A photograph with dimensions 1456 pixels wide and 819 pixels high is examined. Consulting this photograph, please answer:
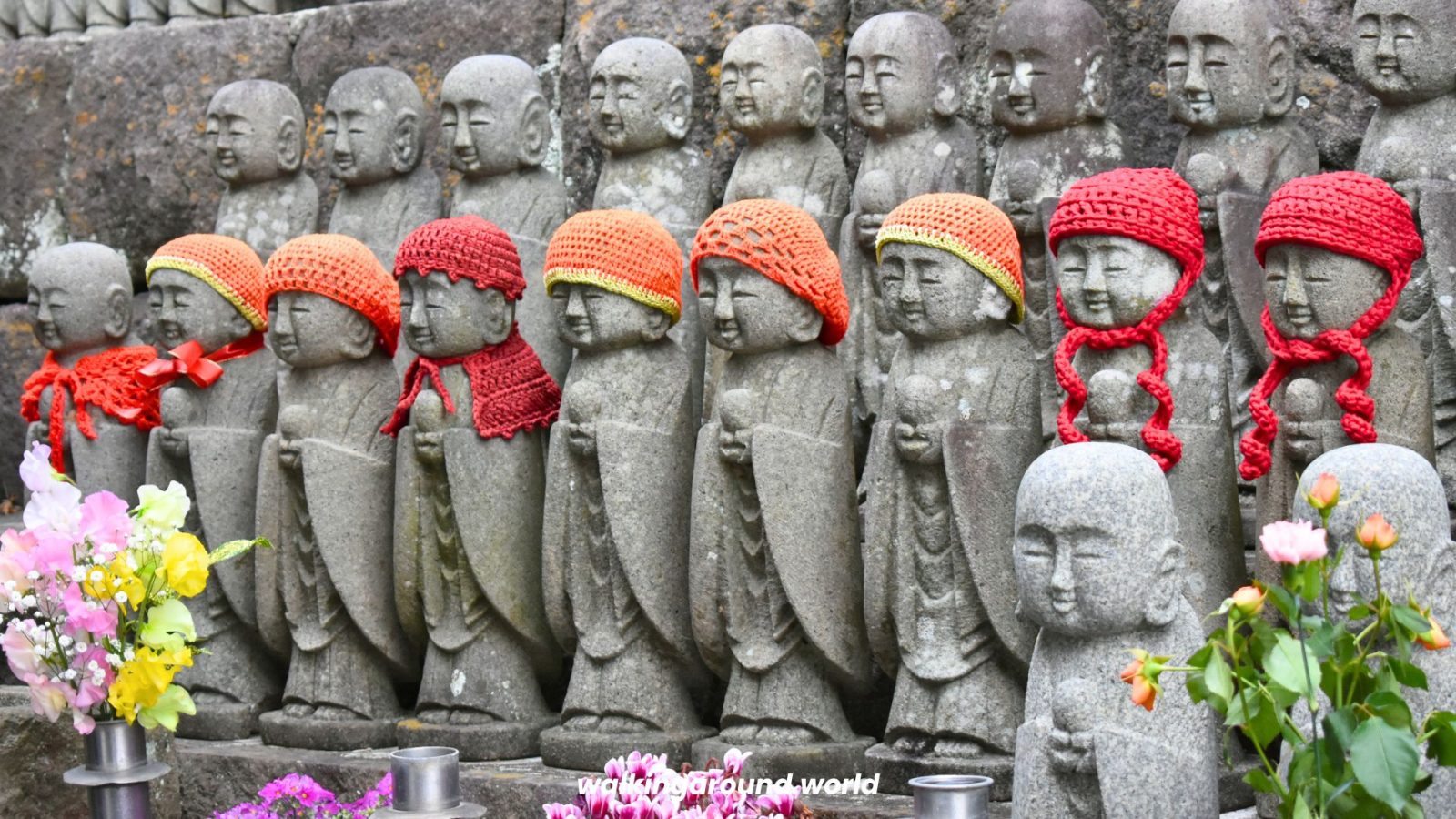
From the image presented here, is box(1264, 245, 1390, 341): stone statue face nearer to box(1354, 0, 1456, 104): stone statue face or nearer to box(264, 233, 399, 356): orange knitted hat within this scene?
box(1354, 0, 1456, 104): stone statue face

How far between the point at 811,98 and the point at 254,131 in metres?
2.11

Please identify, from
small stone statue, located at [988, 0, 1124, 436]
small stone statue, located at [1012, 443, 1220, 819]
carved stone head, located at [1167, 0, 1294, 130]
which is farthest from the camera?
small stone statue, located at [988, 0, 1124, 436]

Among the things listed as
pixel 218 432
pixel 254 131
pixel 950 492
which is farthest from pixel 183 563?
pixel 254 131

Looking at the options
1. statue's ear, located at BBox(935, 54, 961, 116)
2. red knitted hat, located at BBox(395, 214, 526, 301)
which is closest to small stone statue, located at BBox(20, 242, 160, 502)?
red knitted hat, located at BBox(395, 214, 526, 301)

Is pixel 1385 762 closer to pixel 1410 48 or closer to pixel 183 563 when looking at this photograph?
pixel 183 563

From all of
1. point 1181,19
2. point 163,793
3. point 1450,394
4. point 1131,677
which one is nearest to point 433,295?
point 163,793

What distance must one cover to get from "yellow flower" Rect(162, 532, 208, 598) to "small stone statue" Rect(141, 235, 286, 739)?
2539 mm

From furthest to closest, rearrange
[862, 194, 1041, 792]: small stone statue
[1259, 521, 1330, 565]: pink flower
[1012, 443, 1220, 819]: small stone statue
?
[862, 194, 1041, 792]: small stone statue < [1012, 443, 1220, 819]: small stone statue < [1259, 521, 1330, 565]: pink flower

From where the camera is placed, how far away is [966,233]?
6215 millimetres

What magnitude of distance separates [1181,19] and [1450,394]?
129 cm

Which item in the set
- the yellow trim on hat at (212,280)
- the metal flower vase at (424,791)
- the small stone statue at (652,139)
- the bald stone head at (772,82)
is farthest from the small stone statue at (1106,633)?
the yellow trim on hat at (212,280)

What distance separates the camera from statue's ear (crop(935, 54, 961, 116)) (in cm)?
757

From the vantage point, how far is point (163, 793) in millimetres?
6375

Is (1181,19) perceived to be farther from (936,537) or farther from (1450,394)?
(936,537)
